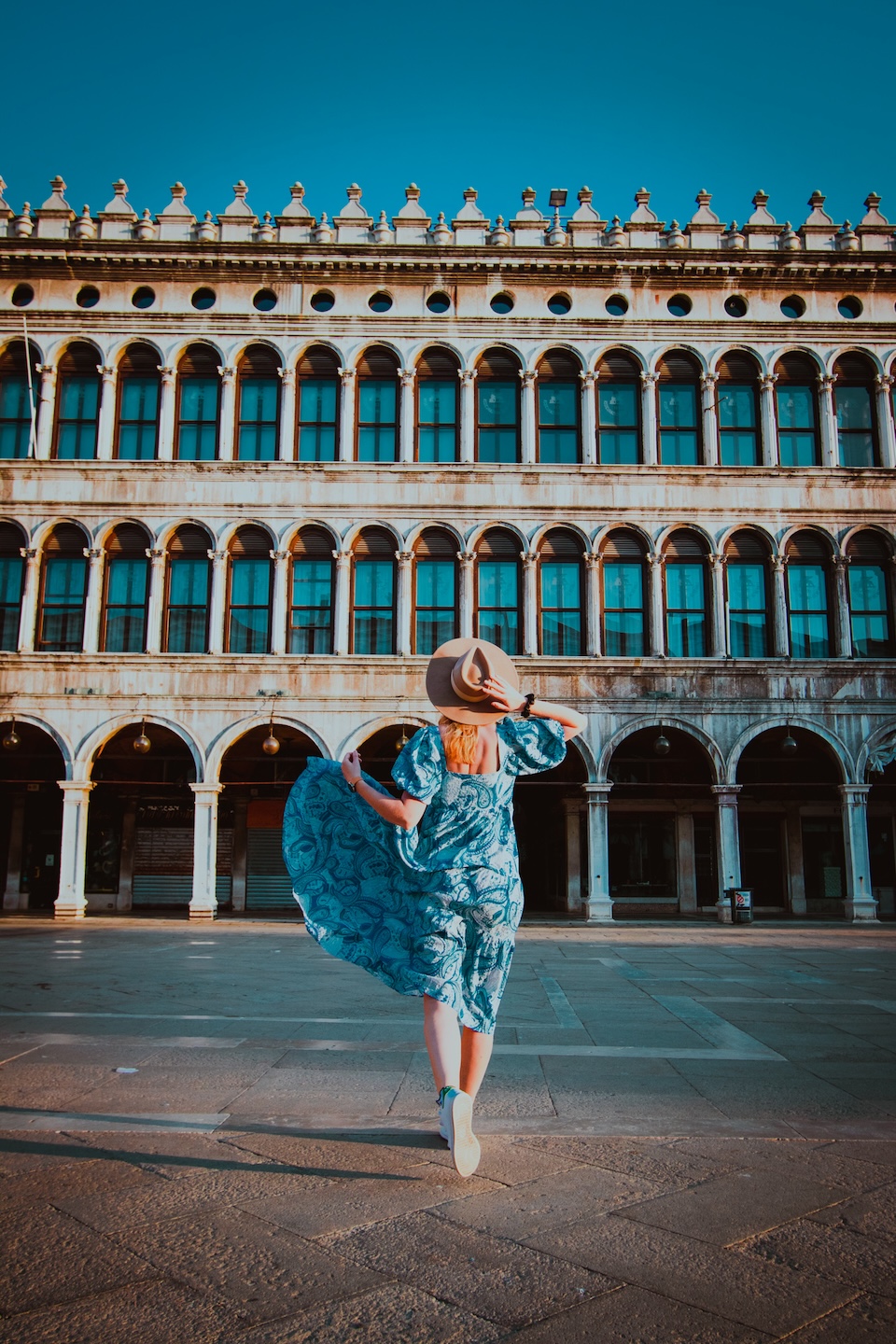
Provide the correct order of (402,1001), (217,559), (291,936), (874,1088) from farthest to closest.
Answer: (217,559)
(291,936)
(402,1001)
(874,1088)

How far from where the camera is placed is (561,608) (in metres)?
23.1

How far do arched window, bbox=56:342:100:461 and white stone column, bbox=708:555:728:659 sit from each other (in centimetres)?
1413

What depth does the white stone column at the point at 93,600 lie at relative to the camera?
22.7 meters

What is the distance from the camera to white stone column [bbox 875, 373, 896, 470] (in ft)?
77.2

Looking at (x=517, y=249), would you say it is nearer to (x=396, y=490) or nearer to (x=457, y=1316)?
(x=396, y=490)

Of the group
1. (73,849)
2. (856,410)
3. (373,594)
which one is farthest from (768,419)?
(73,849)

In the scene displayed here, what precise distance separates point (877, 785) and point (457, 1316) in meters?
23.3

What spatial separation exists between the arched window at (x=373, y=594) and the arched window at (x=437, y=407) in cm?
224

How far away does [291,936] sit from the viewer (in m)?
18.8

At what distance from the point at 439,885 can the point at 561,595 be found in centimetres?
1912

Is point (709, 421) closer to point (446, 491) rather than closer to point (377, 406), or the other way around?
point (446, 491)

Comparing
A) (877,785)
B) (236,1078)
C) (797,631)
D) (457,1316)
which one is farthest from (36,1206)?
(877,785)

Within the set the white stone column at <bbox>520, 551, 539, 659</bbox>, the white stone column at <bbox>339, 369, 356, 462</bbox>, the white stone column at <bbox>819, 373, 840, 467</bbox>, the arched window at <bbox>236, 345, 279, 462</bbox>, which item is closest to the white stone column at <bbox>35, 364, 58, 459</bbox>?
the arched window at <bbox>236, 345, 279, 462</bbox>

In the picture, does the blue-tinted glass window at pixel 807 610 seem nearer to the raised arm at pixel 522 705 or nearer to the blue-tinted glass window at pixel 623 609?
the blue-tinted glass window at pixel 623 609
